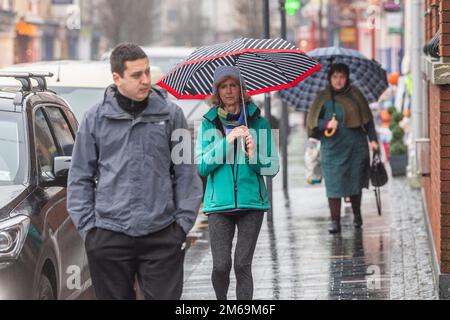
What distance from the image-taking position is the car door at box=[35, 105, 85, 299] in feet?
27.0

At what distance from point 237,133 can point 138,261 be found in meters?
1.63

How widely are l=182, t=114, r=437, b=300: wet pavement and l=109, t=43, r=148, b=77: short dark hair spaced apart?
3831 millimetres

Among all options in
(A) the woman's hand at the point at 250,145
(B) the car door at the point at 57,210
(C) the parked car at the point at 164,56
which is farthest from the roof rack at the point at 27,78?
(C) the parked car at the point at 164,56

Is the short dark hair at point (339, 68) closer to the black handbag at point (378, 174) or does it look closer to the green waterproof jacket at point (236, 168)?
the black handbag at point (378, 174)

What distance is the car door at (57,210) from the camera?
8.23m

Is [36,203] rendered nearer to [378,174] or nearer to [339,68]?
[339,68]

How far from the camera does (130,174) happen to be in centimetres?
660

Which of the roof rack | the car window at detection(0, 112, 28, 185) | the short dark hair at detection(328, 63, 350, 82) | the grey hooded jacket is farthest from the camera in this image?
the short dark hair at detection(328, 63, 350, 82)

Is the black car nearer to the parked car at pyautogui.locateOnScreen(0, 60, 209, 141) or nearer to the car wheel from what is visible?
the car wheel

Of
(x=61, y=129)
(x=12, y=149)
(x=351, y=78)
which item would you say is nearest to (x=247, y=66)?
(x=61, y=129)

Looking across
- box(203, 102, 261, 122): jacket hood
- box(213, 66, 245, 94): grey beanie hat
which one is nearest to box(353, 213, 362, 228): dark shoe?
box(203, 102, 261, 122): jacket hood

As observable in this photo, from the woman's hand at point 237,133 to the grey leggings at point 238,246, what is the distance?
0.56m

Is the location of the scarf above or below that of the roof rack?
below
